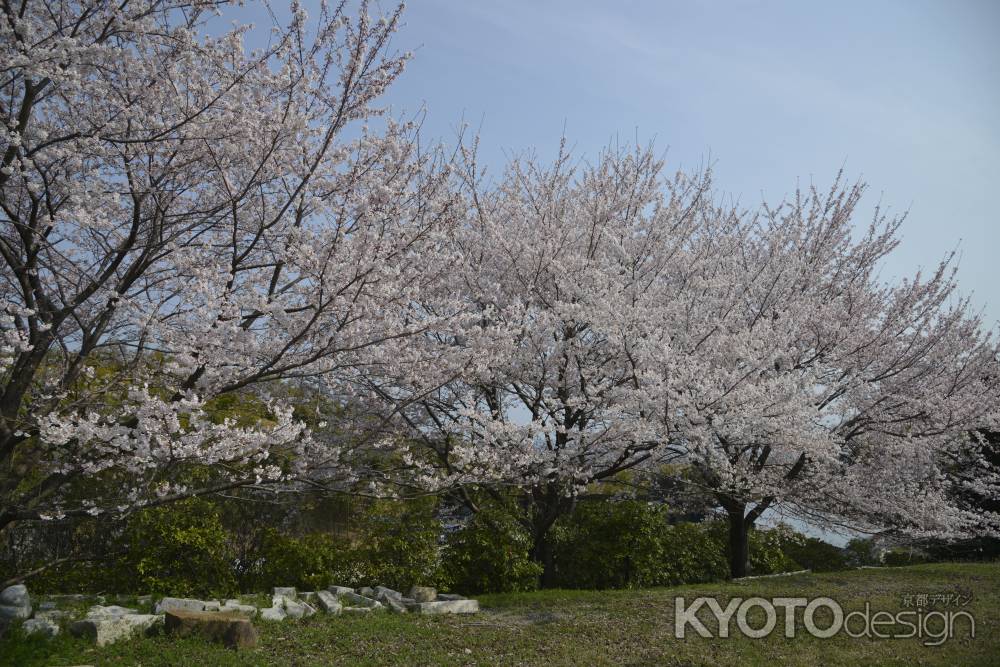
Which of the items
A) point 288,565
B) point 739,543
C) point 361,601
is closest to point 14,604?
point 288,565

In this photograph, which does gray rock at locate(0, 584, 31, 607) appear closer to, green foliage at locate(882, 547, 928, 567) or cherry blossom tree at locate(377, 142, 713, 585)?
cherry blossom tree at locate(377, 142, 713, 585)

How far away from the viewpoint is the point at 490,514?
9.60 meters

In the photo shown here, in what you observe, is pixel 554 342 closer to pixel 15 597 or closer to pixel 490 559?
pixel 490 559

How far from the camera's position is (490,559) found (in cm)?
928

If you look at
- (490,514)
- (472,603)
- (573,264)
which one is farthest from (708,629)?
(573,264)

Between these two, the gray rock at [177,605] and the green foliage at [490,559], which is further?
the green foliage at [490,559]

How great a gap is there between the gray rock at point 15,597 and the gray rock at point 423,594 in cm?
406

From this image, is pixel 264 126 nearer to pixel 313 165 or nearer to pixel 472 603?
pixel 313 165

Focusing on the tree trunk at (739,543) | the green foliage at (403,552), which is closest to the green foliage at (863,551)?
the tree trunk at (739,543)

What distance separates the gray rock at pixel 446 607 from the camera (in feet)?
25.7

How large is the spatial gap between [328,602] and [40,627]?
8.79ft

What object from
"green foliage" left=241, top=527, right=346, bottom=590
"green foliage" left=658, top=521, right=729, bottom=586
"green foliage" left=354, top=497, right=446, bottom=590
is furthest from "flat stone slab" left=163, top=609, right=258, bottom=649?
"green foliage" left=658, top=521, right=729, bottom=586

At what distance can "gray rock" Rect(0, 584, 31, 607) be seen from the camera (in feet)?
21.6

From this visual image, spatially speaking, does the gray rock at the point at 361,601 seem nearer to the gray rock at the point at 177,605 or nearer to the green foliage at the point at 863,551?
the gray rock at the point at 177,605
